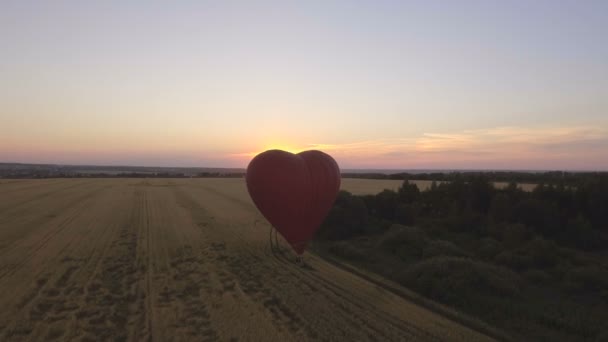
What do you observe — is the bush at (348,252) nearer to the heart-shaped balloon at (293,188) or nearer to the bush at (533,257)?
the heart-shaped balloon at (293,188)

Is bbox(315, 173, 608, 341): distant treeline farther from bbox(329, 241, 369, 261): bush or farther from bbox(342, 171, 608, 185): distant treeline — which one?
bbox(342, 171, 608, 185): distant treeline

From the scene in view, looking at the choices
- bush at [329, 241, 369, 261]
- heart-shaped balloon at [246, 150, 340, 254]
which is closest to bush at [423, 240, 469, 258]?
bush at [329, 241, 369, 261]

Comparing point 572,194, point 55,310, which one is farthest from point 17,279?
point 572,194

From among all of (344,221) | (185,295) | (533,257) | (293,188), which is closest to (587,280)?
(533,257)

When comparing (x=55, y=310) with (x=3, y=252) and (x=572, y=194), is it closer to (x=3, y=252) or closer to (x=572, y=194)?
(x=3, y=252)

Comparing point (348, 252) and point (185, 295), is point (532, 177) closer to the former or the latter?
point (348, 252)

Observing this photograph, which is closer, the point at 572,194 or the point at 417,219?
the point at 572,194

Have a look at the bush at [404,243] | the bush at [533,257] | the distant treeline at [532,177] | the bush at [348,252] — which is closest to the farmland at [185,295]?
the bush at [348,252]
